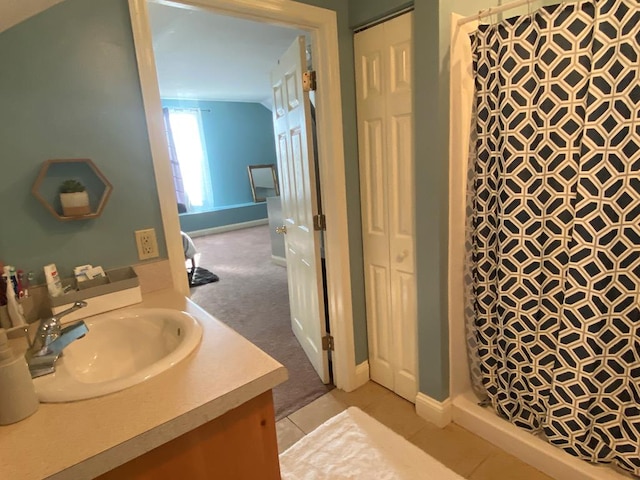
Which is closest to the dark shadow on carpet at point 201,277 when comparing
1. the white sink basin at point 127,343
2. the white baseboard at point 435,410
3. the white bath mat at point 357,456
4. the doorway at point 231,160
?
the doorway at point 231,160

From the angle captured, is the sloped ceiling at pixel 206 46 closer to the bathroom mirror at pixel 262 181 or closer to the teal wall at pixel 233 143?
the teal wall at pixel 233 143

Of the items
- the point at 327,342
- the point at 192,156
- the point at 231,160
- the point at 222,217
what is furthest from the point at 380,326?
the point at 231,160

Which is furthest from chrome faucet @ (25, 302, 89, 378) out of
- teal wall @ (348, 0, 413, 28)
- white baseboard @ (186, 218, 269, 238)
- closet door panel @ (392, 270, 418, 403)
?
white baseboard @ (186, 218, 269, 238)

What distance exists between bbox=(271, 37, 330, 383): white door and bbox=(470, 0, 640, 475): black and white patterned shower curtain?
2.88 ft

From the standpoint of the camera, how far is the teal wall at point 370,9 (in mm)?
1682

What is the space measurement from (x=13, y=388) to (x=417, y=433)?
1.72 metres

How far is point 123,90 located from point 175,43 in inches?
107

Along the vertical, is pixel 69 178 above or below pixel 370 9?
below

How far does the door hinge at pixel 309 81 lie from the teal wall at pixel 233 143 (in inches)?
230

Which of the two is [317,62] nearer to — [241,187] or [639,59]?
[639,59]

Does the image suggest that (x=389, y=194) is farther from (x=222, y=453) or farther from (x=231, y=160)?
(x=231, y=160)

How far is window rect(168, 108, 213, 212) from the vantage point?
22.8 feet

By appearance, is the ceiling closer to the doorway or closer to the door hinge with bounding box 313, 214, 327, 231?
the doorway

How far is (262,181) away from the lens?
8094 mm
